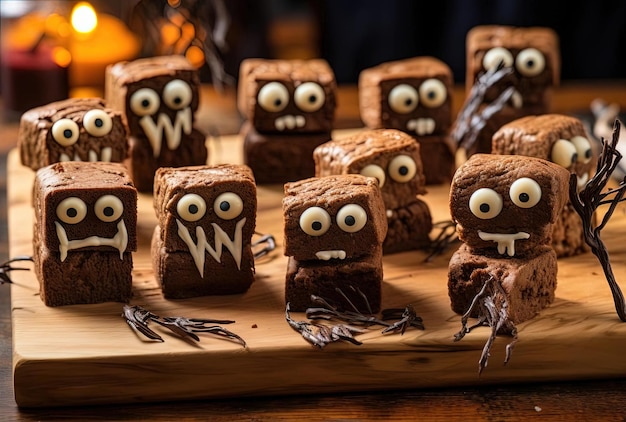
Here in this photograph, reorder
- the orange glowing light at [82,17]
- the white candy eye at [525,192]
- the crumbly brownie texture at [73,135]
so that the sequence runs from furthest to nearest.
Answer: the orange glowing light at [82,17] < the crumbly brownie texture at [73,135] < the white candy eye at [525,192]

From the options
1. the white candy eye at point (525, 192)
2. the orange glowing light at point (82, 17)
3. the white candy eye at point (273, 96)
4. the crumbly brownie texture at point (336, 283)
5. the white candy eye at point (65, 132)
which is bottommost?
the crumbly brownie texture at point (336, 283)

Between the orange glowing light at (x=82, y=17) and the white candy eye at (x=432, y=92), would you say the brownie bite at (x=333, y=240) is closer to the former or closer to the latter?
the white candy eye at (x=432, y=92)

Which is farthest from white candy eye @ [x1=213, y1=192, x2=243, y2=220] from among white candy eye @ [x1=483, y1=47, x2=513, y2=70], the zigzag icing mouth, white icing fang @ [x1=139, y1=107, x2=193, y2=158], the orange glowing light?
the orange glowing light

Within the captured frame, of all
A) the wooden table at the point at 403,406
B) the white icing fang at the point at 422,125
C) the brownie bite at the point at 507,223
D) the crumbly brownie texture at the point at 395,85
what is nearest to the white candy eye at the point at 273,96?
the crumbly brownie texture at the point at 395,85

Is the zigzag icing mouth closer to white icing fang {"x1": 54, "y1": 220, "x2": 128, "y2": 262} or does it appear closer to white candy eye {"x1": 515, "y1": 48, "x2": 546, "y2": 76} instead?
white icing fang {"x1": 54, "y1": 220, "x2": 128, "y2": 262}

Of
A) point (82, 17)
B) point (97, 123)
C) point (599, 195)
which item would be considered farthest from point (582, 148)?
point (82, 17)

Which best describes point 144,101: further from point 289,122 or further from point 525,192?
point 525,192

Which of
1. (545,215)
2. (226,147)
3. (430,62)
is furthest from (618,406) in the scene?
(226,147)

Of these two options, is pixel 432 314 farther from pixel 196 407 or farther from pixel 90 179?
pixel 90 179

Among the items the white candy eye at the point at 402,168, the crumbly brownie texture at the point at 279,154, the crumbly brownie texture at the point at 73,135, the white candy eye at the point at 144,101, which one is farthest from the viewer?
the crumbly brownie texture at the point at 279,154
